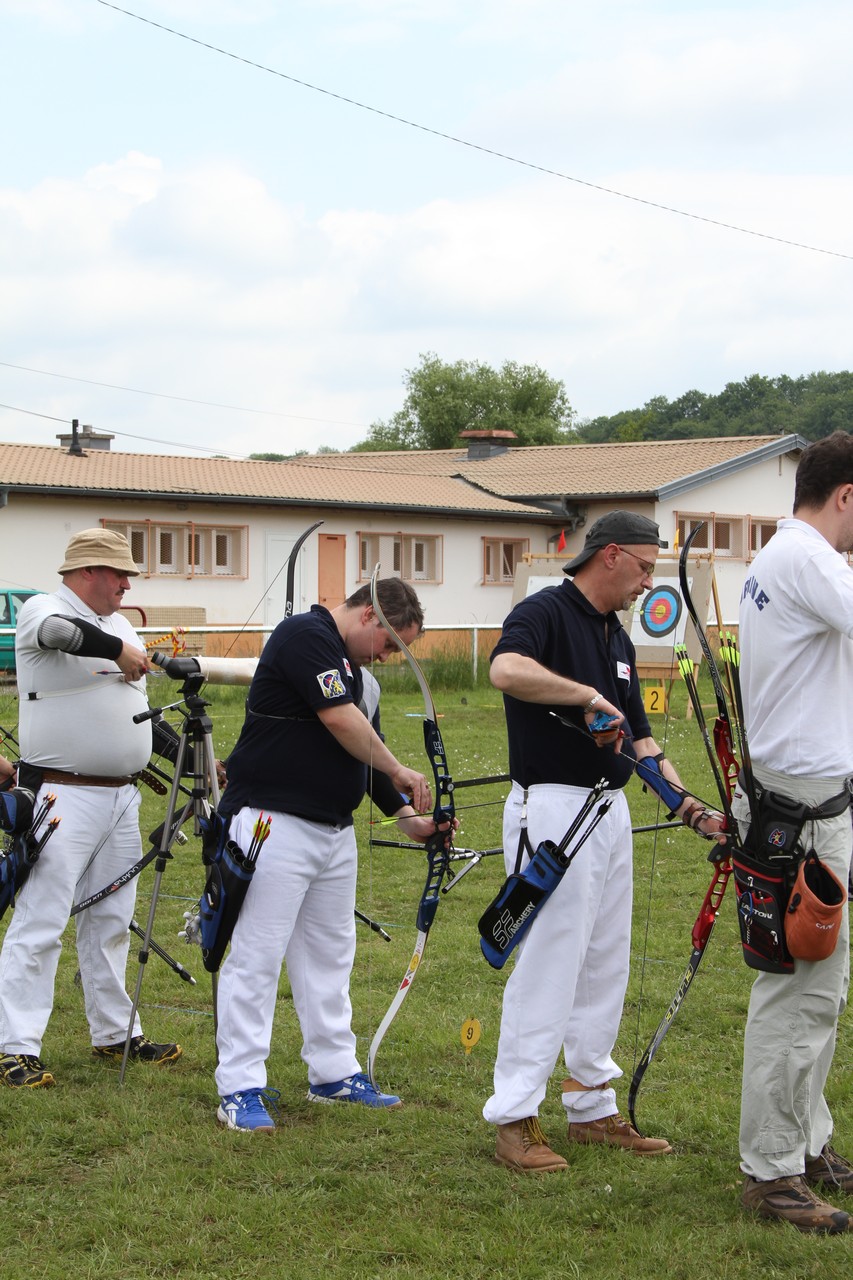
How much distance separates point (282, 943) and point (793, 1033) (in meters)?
1.60

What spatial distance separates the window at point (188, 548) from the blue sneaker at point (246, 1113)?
20577mm

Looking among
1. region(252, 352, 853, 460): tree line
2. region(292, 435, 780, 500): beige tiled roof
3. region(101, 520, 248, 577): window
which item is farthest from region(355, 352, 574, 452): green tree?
region(101, 520, 248, 577): window

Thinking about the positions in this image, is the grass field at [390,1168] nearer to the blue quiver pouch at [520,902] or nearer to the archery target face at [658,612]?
the blue quiver pouch at [520,902]

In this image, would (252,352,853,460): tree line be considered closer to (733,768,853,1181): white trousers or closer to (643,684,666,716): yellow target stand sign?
(643,684,666,716): yellow target stand sign

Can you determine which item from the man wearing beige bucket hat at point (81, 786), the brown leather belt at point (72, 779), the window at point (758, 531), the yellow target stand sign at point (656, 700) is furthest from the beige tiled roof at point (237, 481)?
the brown leather belt at point (72, 779)

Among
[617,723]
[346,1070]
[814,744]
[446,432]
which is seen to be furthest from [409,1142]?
[446,432]

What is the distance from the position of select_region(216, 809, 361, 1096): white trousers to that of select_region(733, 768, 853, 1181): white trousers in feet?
4.87

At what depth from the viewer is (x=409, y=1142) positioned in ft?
13.3

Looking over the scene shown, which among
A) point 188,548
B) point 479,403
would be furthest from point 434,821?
point 479,403

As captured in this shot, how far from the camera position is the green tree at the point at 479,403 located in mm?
65062

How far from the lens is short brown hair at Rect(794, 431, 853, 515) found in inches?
137

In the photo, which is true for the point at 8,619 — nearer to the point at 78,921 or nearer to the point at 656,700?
the point at 656,700

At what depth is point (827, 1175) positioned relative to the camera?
3.71 metres

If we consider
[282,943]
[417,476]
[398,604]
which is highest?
[417,476]
